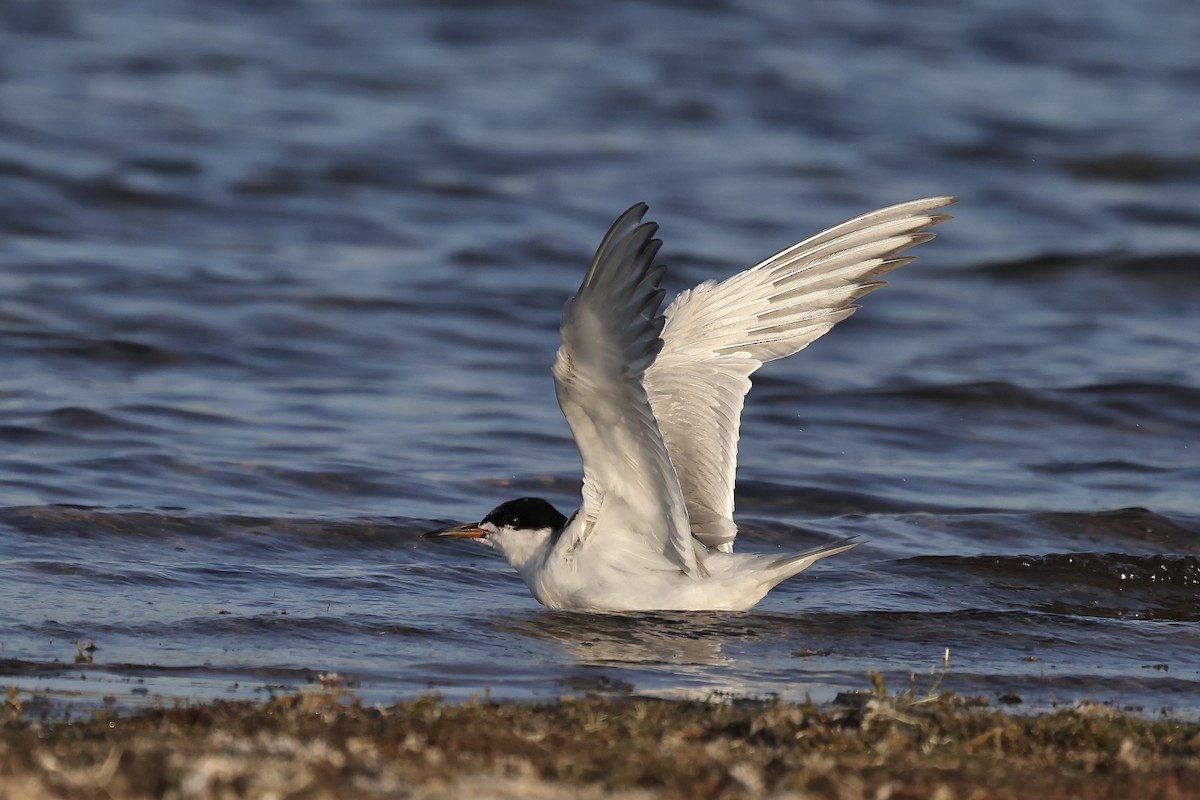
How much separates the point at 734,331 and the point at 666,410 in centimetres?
47

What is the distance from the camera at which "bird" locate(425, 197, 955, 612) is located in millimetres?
5711

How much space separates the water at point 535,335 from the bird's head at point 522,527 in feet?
1.01

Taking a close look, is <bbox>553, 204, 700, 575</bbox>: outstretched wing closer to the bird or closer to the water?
the bird

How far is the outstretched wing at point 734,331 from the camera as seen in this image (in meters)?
7.23

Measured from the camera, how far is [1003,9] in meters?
24.7

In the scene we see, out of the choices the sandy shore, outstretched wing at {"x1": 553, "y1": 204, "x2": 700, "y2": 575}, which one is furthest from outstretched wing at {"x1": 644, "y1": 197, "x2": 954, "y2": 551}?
the sandy shore

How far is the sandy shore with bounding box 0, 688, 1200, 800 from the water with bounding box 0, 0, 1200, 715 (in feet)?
2.01

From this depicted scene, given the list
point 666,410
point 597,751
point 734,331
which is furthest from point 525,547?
point 597,751

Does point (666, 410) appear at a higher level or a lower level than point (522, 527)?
higher

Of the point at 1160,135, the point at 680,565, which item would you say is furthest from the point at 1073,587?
the point at 1160,135

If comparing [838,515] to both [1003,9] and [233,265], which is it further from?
[1003,9]

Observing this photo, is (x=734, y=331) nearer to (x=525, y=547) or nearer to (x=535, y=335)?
(x=525, y=547)

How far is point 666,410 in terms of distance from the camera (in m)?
7.31

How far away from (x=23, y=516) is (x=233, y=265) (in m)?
6.25
